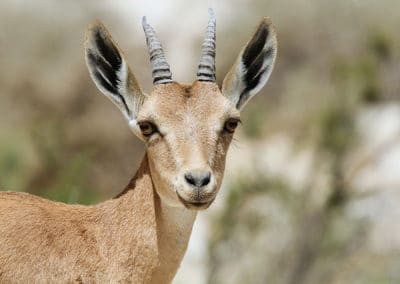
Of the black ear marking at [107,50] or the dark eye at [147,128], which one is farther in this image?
the black ear marking at [107,50]

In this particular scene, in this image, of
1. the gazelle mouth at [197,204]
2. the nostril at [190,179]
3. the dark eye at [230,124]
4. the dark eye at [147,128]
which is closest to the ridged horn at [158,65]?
the dark eye at [147,128]

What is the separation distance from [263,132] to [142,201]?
2142 centimetres

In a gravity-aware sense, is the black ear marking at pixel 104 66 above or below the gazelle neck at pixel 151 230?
above

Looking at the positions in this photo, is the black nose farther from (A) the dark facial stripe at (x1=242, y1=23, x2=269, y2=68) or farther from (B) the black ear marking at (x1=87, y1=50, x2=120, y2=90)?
(A) the dark facial stripe at (x1=242, y1=23, x2=269, y2=68)

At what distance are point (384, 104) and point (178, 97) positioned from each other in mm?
19012

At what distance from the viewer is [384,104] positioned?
1087 inches

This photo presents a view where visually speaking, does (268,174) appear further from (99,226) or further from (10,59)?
(99,226)

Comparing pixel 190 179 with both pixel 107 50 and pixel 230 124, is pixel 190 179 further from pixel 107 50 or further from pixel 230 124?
pixel 107 50

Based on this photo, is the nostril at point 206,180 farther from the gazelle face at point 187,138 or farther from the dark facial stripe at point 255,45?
the dark facial stripe at point 255,45

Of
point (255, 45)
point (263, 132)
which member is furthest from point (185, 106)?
point (263, 132)

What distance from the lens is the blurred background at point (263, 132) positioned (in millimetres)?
22516

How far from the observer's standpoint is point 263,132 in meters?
30.6

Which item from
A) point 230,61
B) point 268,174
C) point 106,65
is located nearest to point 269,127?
point 230,61

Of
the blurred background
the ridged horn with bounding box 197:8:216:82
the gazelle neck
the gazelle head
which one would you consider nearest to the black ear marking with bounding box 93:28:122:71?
the gazelle head
